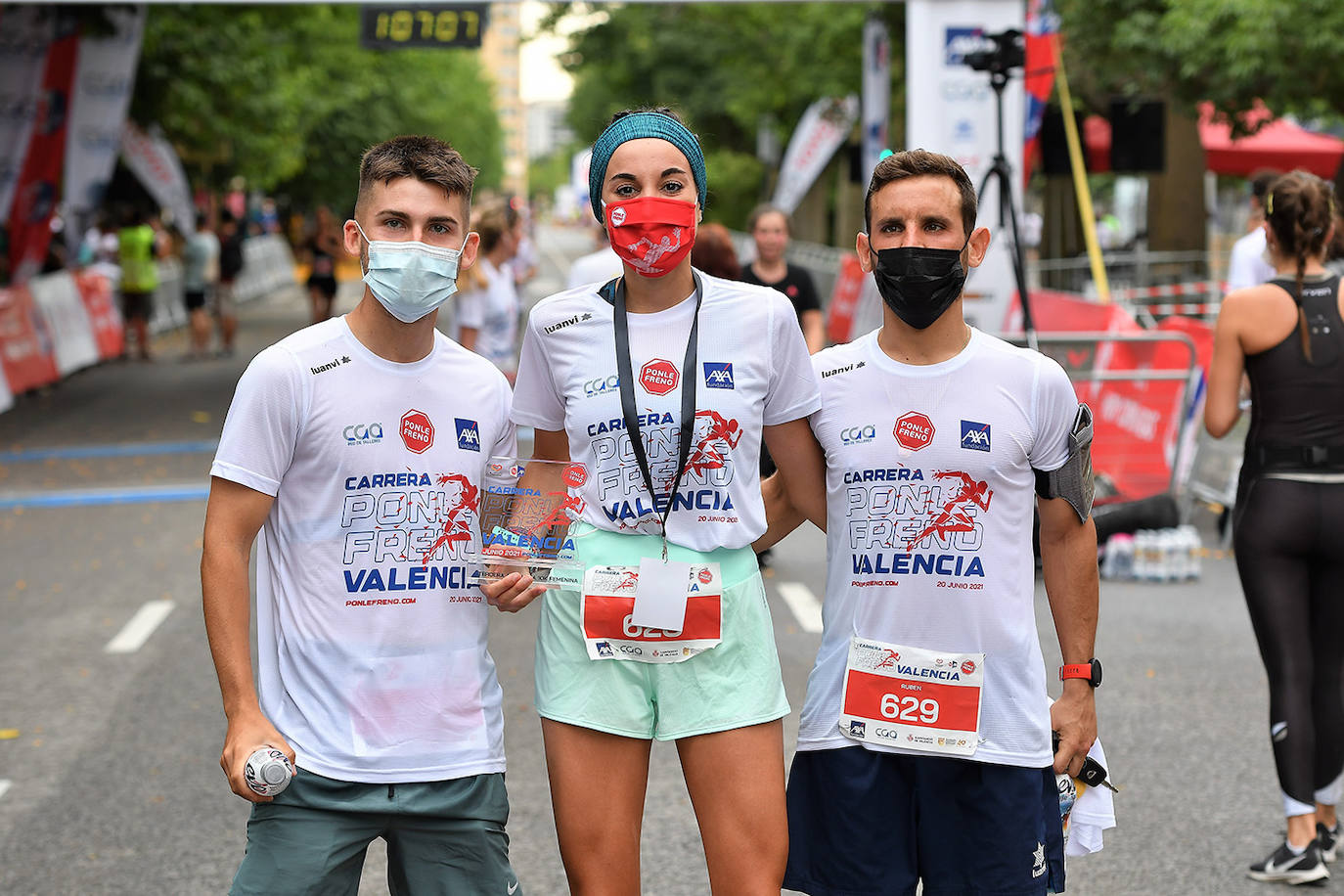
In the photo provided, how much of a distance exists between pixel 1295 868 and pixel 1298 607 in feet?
2.50

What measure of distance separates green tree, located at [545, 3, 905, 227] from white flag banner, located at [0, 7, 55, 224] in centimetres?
1020

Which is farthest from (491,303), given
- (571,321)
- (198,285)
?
(198,285)

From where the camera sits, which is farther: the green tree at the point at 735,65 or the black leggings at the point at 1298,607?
the green tree at the point at 735,65

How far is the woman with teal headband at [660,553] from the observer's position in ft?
10.4

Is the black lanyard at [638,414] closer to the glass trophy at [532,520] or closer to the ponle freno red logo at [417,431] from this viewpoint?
the glass trophy at [532,520]

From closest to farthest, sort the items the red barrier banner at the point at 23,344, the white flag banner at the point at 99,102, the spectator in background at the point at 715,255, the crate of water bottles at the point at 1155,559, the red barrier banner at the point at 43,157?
the spectator in background at the point at 715,255, the crate of water bottles at the point at 1155,559, the red barrier banner at the point at 23,344, the red barrier banner at the point at 43,157, the white flag banner at the point at 99,102

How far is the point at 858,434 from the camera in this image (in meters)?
3.27

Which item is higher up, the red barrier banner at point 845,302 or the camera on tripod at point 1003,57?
the camera on tripod at point 1003,57

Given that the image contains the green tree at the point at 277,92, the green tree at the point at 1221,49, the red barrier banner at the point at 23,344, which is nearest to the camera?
the red barrier banner at the point at 23,344

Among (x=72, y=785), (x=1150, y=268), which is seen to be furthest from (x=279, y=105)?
(x=72, y=785)

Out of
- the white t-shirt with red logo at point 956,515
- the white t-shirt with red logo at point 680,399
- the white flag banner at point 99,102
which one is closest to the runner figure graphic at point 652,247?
the white t-shirt with red logo at point 680,399

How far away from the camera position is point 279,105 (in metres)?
29.4

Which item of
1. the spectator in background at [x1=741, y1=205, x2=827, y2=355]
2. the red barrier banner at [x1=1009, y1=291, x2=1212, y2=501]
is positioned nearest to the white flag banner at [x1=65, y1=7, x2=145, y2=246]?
the spectator in background at [x1=741, y1=205, x2=827, y2=355]

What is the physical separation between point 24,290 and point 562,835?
17.9 m
